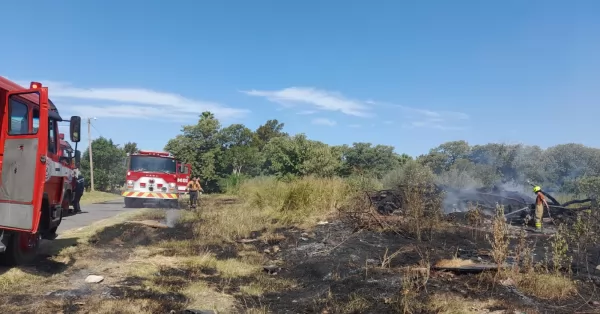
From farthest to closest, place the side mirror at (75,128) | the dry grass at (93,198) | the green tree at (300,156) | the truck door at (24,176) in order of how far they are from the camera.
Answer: the green tree at (300,156), the dry grass at (93,198), the side mirror at (75,128), the truck door at (24,176)

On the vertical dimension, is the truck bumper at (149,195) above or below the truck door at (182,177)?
below

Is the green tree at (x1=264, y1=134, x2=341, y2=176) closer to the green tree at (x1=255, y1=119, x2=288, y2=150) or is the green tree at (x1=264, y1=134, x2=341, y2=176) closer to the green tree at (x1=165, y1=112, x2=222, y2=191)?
the green tree at (x1=165, y1=112, x2=222, y2=191)

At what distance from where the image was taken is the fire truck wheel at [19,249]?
6028mm

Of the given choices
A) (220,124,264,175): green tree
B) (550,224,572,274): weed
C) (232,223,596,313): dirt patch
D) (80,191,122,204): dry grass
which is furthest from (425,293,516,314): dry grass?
(220,124,264,175): green tree

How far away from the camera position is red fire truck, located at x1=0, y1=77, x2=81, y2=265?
5496 millimetres

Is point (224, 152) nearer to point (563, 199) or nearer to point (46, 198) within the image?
point (563, 199)

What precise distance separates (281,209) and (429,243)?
524 cm

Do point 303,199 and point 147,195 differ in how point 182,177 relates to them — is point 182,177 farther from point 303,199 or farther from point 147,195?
point 303,199

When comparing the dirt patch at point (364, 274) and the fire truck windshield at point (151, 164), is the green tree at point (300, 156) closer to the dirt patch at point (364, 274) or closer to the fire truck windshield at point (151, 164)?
the fire truck windshield at point (151, 164)

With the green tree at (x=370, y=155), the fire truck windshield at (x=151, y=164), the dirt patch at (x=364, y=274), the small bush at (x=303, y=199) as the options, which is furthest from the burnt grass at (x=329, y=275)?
the green tree at (x=370, y=155)

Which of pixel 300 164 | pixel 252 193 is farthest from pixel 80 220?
pixel 300 164

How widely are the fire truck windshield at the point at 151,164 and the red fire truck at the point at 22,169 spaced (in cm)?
1168

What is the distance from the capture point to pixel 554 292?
15.9 ft

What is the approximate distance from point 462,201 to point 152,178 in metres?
12.3
